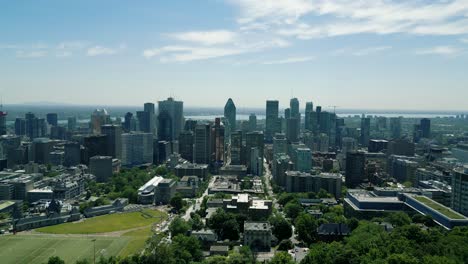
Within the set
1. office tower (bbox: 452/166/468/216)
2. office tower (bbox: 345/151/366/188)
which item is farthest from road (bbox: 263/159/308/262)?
office tower (bbox: 452/166/468/216)

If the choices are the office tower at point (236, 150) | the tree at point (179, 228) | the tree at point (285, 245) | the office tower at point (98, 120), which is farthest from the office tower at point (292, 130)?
the tree at point (285, 245)

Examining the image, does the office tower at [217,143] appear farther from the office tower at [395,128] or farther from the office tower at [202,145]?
the office tower at [395,128]

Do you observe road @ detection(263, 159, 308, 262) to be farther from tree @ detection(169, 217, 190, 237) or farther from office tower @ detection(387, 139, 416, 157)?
office tower @ detection(387, 139, 416, 157)

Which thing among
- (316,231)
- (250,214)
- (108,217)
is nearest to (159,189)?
(108,217)

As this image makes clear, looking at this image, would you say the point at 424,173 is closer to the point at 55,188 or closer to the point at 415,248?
the point at 415,248

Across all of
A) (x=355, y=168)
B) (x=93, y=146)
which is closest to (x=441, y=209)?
(x=355, y=168)

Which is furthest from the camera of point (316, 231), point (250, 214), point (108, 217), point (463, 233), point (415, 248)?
point (108, 217)

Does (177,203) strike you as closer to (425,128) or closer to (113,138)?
(113,138)
